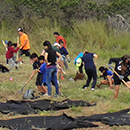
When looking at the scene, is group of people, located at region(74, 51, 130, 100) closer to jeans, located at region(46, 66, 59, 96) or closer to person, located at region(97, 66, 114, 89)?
person, located at region(97, 66, 114, 89)

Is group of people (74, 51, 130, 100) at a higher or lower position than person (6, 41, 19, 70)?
lower

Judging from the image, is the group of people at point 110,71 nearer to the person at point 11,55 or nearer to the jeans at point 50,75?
the jeans at point 50,75

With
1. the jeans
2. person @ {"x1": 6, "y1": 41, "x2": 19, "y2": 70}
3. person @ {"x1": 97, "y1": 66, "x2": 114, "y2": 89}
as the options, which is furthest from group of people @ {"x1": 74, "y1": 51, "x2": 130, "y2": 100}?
person @ {"x1": 6, "y1": 41, "x2": 19, "y2": 70}

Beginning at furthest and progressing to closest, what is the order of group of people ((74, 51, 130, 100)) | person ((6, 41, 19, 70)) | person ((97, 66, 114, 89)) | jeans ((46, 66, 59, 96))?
person ((6, 41, 19, 70)) → person ((97, 66, 114, 89)) → jeans ((46, 66, 59, 96)) → group of people ((74, 51, 130, 100))

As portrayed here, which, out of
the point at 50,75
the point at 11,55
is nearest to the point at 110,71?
the point at 50,75

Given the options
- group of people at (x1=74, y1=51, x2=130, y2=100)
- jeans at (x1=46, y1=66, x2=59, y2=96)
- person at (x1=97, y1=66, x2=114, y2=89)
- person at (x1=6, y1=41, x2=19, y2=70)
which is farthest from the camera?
person at (x1=6, y1=41, x2=19, y2=70)

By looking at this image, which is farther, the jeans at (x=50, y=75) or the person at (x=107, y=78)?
the person at (x=107, y=78)

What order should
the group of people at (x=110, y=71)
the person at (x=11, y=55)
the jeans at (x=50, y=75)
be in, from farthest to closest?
the person at (x=11, y=55), the jeans at (x=50, y=75), the group of people at (x=110, y=71)

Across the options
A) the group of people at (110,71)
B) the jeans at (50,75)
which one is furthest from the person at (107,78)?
the jeans at (50,75)

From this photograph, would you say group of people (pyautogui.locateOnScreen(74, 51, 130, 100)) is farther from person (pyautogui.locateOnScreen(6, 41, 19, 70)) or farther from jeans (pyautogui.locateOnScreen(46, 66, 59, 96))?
person (pyautogui.locateOnScreen(6, 41, 19, 70))

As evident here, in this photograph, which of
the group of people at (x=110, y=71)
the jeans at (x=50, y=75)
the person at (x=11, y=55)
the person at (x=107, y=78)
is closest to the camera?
the group of people at (x=110, y=71)

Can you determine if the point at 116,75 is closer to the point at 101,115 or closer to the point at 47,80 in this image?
the point at 101,115

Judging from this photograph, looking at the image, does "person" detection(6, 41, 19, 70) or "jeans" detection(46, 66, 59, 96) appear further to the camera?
"person" detection(6, 41, 19, 70)

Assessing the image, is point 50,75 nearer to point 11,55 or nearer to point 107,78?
point 107,78
